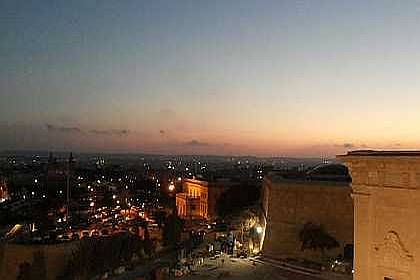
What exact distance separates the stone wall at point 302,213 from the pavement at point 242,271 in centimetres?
238

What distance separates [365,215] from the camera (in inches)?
291

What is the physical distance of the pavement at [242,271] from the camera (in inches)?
756

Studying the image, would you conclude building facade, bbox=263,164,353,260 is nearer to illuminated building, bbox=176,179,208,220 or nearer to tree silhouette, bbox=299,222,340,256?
tree silhouette, bbox=299,222,340,256

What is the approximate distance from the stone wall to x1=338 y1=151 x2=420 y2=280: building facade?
1460cm

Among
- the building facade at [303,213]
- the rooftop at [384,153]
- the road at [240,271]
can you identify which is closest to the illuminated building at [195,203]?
the building facade at [303,213]

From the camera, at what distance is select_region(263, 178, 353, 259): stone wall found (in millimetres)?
22594

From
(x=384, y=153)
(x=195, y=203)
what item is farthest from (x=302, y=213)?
(x=195, y=203)

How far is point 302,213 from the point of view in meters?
24.2

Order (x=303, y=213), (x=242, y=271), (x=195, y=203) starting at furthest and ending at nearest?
(x=195, y=203) → (x=303, y=213) → (x=242, y=271)

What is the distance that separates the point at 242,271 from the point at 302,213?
5.22 metres

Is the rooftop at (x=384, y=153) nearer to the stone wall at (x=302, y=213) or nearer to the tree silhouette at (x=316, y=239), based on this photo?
the stone wall at (x=302, y=213)

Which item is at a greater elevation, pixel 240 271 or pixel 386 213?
pixel 386 213

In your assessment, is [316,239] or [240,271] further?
[316,239]

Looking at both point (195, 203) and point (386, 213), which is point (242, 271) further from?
point (195, 203)
